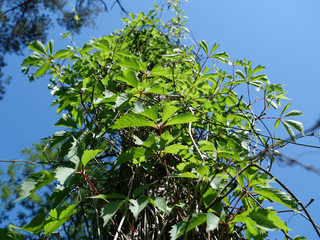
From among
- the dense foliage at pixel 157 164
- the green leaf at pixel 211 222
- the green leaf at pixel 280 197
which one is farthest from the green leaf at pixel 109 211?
the green leaf at pixel 280 197

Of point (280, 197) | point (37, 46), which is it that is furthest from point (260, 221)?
point (37, 46)

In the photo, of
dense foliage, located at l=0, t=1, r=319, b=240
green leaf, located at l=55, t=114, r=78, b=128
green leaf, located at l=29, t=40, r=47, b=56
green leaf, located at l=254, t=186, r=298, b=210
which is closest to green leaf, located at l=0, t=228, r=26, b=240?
dense foliage, located at l=0, t=1, r=319, b=240

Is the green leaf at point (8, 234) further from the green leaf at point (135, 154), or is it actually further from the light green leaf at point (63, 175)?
the green leaf at point (135, 154)

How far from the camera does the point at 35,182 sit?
832 mm

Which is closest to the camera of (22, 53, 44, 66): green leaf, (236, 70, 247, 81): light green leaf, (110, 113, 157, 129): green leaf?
(110, 113, 157, 129): green leaf

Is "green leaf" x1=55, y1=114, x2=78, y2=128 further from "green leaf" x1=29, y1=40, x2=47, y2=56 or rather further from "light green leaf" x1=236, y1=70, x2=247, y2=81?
"light green leaf" x1=236, y1=70, x2=247, y2=81

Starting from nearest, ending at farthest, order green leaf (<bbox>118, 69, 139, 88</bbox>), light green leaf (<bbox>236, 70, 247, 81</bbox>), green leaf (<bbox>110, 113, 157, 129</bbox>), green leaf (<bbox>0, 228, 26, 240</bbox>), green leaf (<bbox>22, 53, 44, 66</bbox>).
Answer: green leaf (<bbox>0, 228, 26, 240</bbox>), green leaf (<bbox>110, 113, 157, 129</bbox>), green leaf (<bbox>118, 69, 139, 88</bbox>), green leaf (<bbox>22, 53, 44, 66</bbox>), light green leaf (<bbox>236, 70, 247, 81</bbox>)

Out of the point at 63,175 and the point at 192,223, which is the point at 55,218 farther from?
the point at 192,223

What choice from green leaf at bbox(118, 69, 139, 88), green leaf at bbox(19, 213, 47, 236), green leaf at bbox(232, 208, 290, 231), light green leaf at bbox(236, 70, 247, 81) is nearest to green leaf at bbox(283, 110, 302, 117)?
light green leaf at bbox(236, 70, 247, 81)

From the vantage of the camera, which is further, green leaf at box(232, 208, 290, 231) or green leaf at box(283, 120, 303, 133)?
green leaf at box(283, 120, 303, 133)

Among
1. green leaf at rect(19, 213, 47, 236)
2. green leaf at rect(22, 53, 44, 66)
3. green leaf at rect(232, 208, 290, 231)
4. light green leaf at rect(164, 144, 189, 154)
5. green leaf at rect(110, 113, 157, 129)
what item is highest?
green leaf at rect(22, 53, 44, 66)

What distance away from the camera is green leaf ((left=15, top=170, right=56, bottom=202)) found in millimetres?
808

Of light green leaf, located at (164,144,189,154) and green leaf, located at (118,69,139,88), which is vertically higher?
green leaf, located at (118,69,139,88)

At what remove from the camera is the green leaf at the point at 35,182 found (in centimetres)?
81
